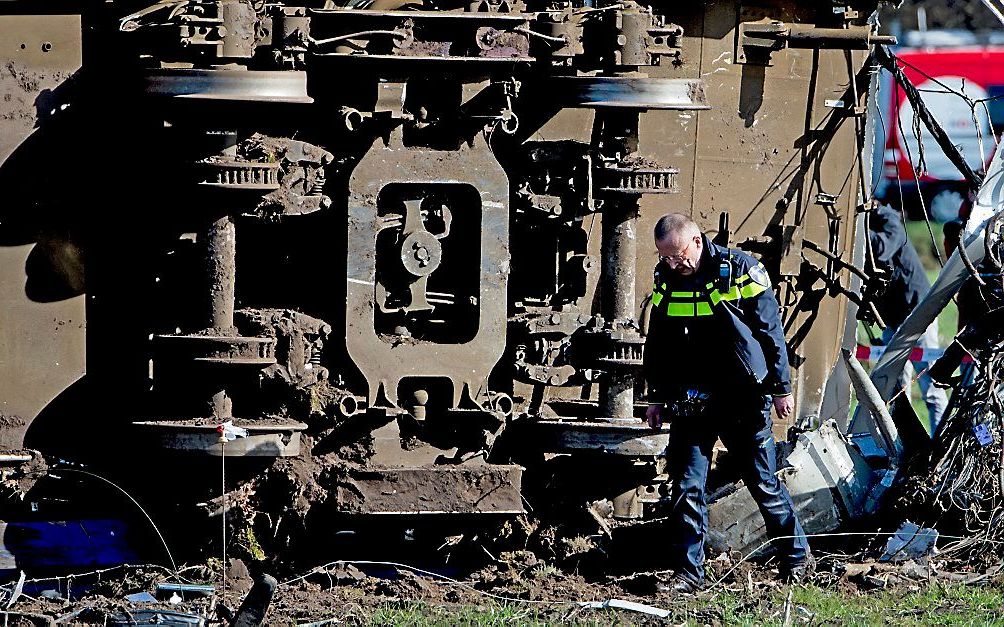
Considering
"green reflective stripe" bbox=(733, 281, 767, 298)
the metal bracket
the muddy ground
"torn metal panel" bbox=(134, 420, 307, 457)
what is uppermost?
the metal bracket

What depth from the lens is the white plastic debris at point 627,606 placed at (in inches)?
270

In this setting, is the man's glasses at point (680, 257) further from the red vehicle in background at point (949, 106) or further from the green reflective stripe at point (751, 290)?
the red vehicle in background at point (949, 106)

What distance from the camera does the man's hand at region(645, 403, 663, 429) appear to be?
746 centimetres

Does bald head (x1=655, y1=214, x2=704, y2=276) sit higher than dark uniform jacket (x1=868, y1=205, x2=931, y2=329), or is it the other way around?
bald head (x1=655, y1=214, x2=704, y2=276)

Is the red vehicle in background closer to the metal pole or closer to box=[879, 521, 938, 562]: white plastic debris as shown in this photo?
box=[879, 521, 938, 562]: white plastic debris

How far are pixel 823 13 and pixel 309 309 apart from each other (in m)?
3.38

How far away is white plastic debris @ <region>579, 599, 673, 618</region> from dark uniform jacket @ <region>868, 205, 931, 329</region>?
3.89 metres

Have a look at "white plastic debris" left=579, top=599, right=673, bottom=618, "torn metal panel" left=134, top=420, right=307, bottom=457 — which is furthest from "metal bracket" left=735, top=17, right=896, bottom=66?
"torn metal panel" left=134, top=420, right=307, bottom=457

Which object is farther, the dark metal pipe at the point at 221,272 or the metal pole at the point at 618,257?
the metal pole at the point at 618,257

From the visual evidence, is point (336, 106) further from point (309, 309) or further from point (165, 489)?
point (165, 489)

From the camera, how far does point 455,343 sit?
7633 millimetres

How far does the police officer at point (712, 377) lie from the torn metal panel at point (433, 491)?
2.77 feet

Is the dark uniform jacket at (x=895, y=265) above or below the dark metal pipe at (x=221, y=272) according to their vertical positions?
below

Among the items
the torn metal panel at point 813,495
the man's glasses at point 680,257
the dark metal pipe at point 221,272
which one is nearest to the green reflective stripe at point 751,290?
the man's glasses at point 680,257
